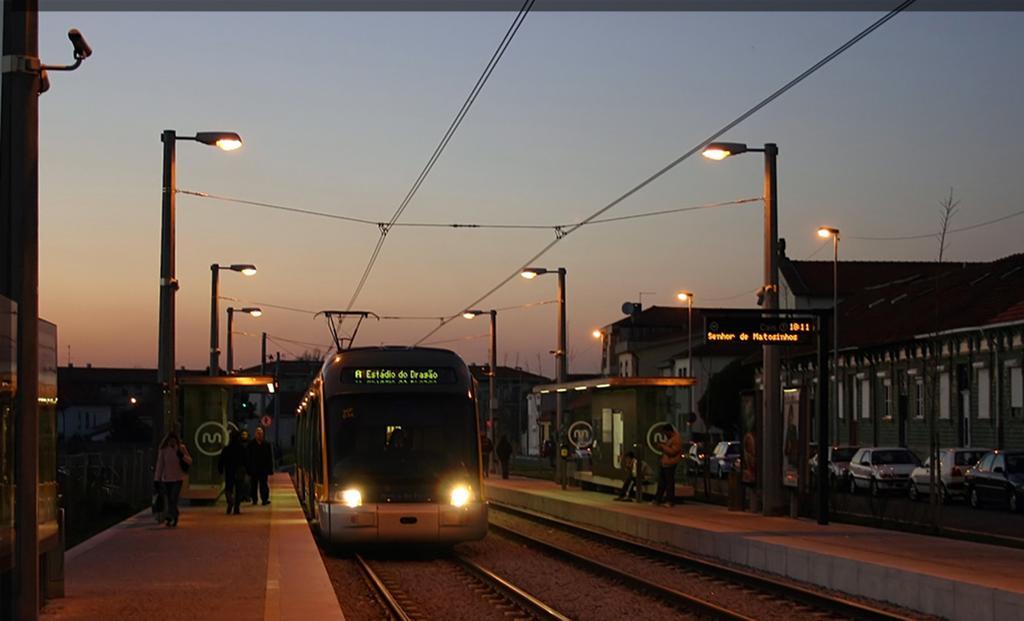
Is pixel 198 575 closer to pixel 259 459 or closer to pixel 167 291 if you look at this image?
pixel 167 291

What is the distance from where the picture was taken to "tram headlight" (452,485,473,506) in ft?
73.1

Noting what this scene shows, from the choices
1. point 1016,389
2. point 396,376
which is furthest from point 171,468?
point 1016,389

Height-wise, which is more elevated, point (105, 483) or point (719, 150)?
point (719, 150)

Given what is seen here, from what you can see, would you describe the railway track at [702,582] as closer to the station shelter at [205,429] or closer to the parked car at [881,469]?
the station shelter at [205,429]

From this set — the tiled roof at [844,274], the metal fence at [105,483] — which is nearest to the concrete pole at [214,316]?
the metal fence at [105,483]

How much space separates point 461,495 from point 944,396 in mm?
39935

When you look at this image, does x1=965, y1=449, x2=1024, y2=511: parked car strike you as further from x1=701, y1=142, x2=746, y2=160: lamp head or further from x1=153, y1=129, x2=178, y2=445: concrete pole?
x1=153, y1=129, x2=178, y2=445: concrete pole

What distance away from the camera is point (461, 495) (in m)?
22.3

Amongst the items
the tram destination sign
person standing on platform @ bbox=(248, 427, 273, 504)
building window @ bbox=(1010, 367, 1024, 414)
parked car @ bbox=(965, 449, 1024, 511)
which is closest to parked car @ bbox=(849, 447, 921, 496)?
parked car @ bbox=(965, 449, 1024, 511)

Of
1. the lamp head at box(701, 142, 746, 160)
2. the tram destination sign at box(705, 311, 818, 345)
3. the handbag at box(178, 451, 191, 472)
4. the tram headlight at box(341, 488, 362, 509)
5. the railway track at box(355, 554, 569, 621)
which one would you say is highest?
the lamp head at box(701, 142, 746, 160)

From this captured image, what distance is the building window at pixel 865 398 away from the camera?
65.4 m

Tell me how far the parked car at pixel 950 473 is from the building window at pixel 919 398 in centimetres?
1681

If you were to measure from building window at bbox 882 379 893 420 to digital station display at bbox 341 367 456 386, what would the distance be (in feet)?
142

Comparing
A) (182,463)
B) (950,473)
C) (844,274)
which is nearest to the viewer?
(182,463)
